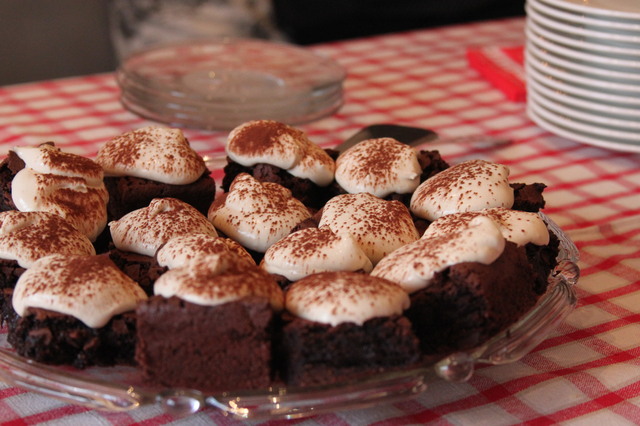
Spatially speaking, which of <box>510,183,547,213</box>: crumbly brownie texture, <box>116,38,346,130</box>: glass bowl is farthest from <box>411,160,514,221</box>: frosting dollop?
<box>116,38,346,130</box>: glass bowl

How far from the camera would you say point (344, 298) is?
126 centimetres

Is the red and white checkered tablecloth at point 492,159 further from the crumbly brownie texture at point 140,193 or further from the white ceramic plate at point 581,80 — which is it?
the crumbly brownie texture at point 140,193

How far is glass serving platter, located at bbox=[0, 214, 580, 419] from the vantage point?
1.18 m

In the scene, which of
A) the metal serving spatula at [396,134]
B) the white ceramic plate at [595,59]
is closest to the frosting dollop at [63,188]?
the metal serving spatula at [396,134]

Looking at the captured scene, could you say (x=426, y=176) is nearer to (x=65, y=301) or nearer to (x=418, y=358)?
(x=418, y=358)

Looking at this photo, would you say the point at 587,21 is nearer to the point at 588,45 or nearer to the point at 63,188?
the point at 588,45

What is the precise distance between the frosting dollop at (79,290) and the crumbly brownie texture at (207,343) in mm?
80

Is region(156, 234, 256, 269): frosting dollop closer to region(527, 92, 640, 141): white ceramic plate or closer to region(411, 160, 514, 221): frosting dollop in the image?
region(411, 160, 514, 221): frosting dollop

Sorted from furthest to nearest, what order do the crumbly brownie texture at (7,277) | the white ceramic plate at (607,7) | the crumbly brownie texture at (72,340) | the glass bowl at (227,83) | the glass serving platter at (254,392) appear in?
the glass bowl at (227,83) → the white ceramic plate at (607,7) → the crumbly brownie texture at (7,277) → the crumbly brownie texture at (72,340) → the glass serving platter at (254,392)

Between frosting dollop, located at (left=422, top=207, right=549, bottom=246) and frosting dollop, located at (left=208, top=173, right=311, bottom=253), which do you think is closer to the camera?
frosting dollop, located at (left=422, top=207, right=549, bottom=246)

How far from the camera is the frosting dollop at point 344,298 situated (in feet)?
4.06

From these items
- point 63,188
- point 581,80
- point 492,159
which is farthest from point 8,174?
point 581,80

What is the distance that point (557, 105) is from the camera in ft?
8.13

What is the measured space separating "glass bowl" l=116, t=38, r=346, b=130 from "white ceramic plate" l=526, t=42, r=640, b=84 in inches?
26.7
